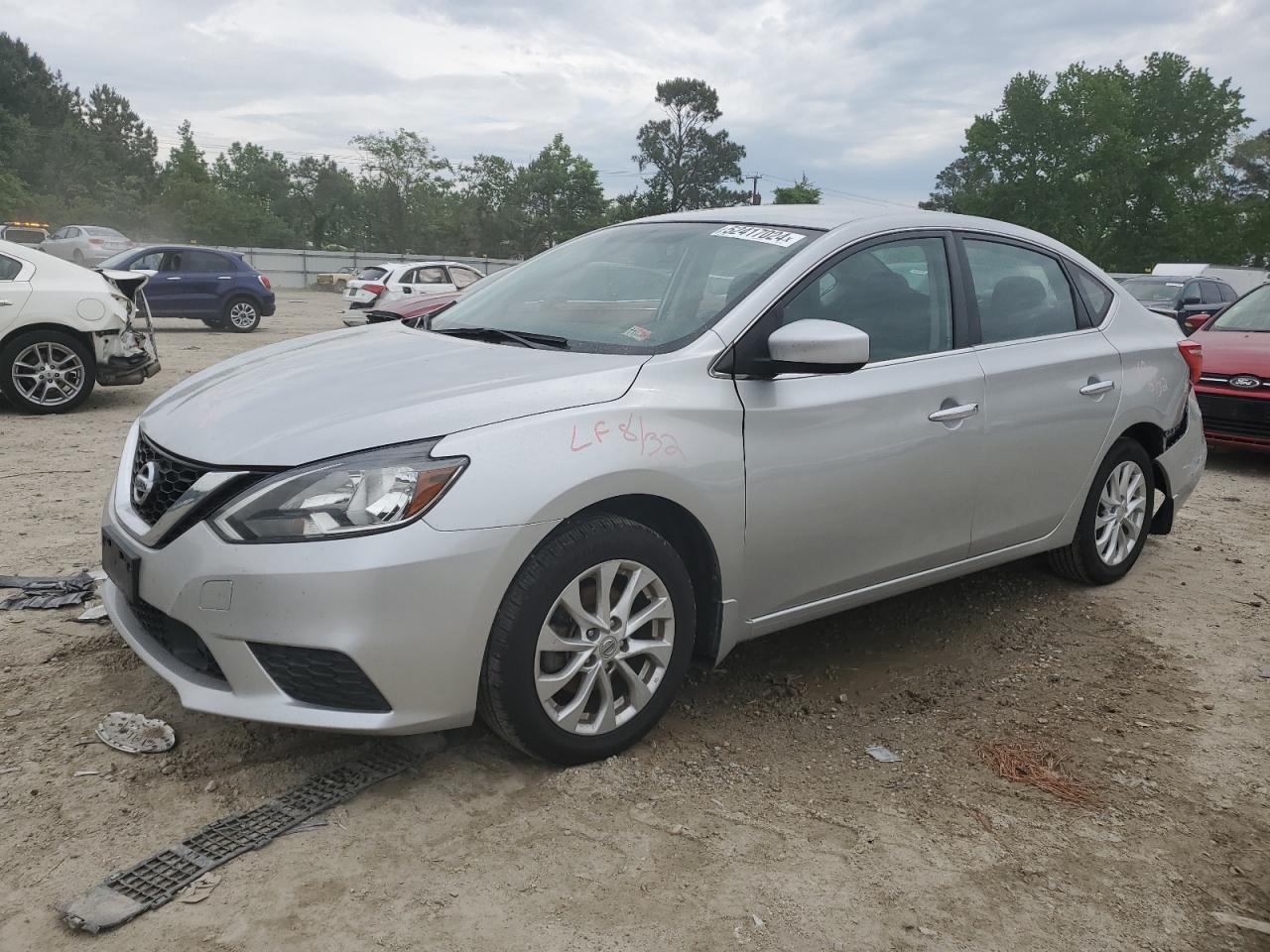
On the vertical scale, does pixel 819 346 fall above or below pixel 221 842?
above

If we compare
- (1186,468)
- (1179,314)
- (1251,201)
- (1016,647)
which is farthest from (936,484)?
(1251,201)

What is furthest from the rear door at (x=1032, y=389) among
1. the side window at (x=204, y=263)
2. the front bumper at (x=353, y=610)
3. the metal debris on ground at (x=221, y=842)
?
the side window at (x=204, y=263)

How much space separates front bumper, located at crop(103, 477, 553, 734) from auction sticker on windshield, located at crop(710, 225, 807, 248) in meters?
1.48

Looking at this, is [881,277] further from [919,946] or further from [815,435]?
[919,946]

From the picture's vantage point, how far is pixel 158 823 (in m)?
2.71

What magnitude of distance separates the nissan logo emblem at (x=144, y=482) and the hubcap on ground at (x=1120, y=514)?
149 inches

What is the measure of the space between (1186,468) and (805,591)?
2.82 meters

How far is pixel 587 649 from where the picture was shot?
2936 mm

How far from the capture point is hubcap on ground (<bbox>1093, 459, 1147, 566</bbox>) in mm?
4773

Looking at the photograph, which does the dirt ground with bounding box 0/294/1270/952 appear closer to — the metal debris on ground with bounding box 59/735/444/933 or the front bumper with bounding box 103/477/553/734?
the metal debris on ground with bounding box 59/735/444/933

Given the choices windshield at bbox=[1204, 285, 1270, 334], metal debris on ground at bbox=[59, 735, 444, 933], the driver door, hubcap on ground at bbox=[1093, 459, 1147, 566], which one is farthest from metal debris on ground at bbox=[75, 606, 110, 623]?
windshield at bbox=[1204, 285, 1270, 334]

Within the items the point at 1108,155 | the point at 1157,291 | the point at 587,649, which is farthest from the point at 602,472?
the point at 1108,155

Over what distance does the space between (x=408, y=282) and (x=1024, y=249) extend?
1761 centimetres

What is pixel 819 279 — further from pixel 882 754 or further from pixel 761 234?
pixel 882 754
